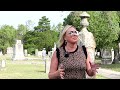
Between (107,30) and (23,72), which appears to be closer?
(23,72)

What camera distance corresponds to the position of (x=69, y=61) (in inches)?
118

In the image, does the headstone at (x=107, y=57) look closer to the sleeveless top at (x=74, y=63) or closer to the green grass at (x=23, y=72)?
the green grass at (x=23, y=72)

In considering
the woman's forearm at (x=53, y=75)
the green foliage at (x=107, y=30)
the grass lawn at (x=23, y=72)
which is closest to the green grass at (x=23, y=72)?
the grass lawn at (x=23, y=72)

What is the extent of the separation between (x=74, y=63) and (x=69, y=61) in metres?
0.05

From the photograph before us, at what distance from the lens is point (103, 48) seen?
20203mm

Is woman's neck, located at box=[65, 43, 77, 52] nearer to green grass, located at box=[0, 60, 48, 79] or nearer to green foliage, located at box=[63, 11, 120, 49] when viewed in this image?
green grass, located at box=[0, 60, 48, 79]

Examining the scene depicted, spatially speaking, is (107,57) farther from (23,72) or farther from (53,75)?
(53,75)

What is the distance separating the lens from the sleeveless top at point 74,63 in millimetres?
2980

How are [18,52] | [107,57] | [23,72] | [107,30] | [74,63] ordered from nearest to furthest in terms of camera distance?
[74,63] → [23,72] → [18,52] → [107,57] → [107,30]

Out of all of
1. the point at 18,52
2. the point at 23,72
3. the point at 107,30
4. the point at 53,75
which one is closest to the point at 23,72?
the point at 23,72
